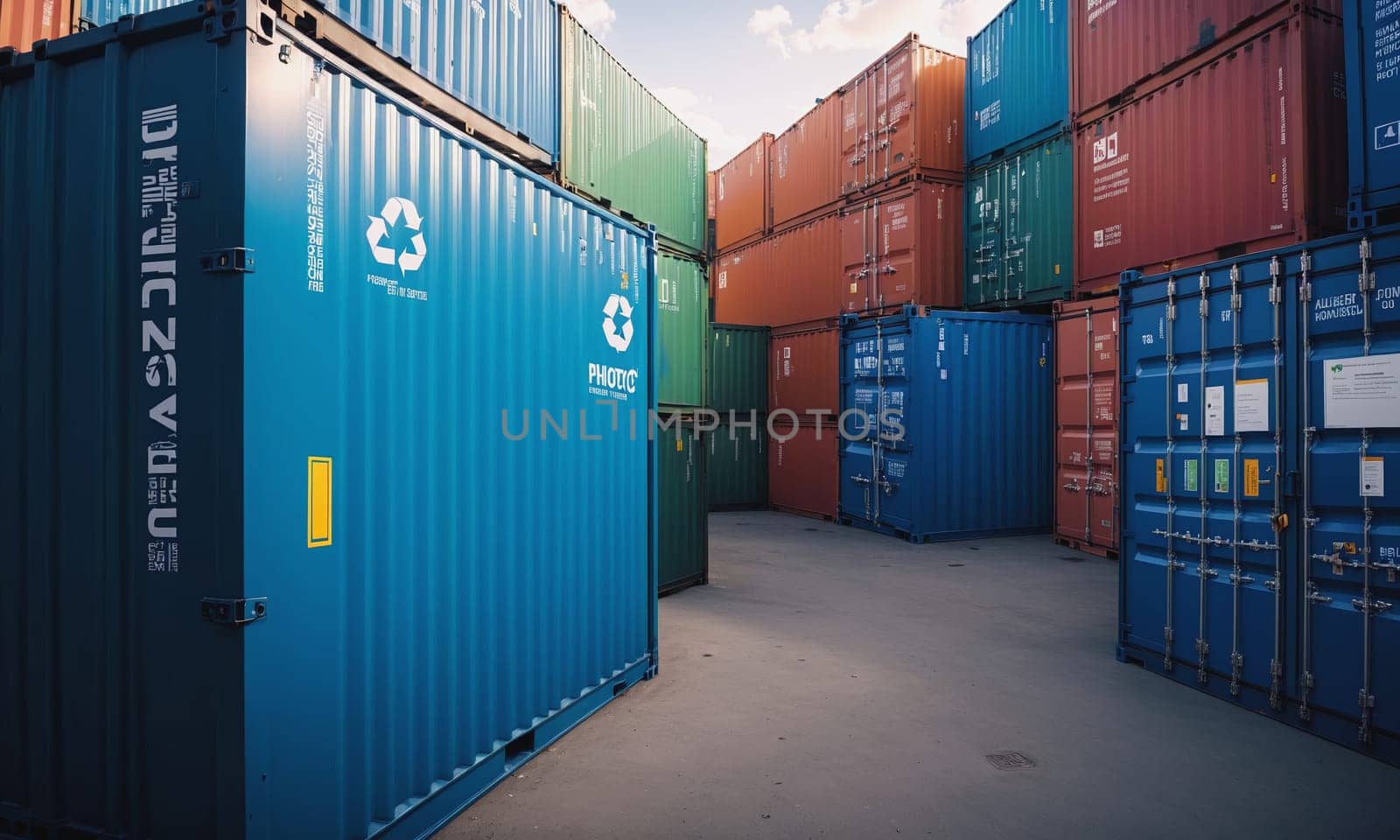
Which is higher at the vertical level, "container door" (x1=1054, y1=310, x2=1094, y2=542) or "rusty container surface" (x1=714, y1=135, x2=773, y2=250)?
"rusty container surface" (x1=714, y1=135, x2=773, y2=250)

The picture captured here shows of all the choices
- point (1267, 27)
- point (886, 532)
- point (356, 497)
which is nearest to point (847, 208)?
point (886, 532)

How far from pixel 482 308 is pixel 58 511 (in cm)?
198

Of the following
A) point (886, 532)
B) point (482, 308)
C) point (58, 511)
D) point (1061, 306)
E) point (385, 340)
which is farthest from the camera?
point (886, 532)

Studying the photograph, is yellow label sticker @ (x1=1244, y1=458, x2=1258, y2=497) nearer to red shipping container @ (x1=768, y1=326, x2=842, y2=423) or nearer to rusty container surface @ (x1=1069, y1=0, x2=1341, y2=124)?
rusty container surface @ (x1=1069, y1=0, x2=1341, y2=124)

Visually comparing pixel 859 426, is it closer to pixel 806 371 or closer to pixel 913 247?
pixel 806 371

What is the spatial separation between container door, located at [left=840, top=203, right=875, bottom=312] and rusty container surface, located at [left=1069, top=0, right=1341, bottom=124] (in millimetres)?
3978

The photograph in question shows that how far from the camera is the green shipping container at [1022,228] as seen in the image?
38.2 ft

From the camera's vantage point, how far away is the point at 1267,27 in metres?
8.17

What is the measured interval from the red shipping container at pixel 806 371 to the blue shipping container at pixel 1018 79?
4.27 m

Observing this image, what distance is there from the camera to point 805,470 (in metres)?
15.5

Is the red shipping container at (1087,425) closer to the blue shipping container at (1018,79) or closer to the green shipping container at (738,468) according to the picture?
the blue shipping container at (1018,79)

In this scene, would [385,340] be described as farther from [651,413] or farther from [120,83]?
[651,413]

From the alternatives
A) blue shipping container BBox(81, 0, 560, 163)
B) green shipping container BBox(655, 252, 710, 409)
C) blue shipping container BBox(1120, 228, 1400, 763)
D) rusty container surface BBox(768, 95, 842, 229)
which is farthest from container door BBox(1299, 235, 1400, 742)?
rusty container surface BBox(768, 95, 842, 229)

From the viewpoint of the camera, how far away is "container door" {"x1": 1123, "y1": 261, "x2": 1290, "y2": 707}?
5117 mm
